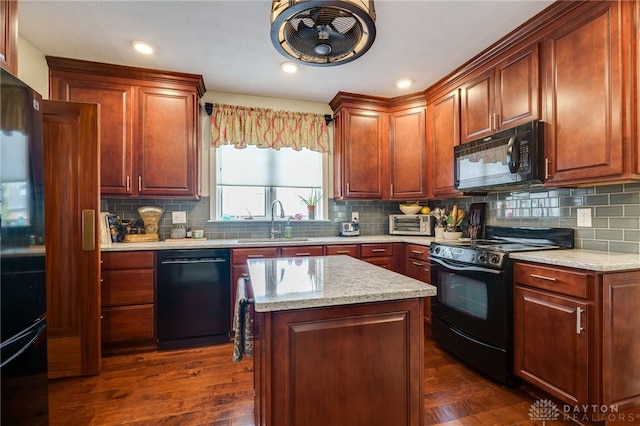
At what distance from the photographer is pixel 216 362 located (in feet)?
7.73

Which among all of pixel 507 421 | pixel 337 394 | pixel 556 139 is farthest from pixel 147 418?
pixel 556 139

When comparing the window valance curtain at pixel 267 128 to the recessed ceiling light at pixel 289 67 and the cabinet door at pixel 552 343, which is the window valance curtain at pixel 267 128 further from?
the cabinet door at pixel 552 343

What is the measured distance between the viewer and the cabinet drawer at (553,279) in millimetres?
1570

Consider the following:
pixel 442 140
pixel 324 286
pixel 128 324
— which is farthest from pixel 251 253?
pixel 442 140

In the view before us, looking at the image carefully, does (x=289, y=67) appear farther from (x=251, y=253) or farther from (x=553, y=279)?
(x=553, y=279)

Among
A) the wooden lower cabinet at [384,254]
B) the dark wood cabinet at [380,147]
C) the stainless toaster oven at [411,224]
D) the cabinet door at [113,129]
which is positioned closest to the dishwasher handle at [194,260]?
the cabinet door at [113,129]

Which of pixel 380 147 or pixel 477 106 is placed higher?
pixel 477 106

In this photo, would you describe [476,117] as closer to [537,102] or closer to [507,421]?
[537,102]

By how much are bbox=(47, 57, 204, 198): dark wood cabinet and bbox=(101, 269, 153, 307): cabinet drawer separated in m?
0.75

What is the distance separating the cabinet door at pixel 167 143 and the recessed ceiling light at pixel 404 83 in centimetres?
211

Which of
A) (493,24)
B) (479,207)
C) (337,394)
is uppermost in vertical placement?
(493,24)

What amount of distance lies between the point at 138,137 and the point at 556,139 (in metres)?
3.41

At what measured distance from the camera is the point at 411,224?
3484 millimetres

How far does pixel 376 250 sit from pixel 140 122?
2.64 m
